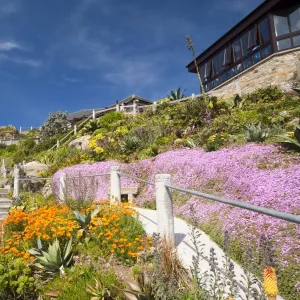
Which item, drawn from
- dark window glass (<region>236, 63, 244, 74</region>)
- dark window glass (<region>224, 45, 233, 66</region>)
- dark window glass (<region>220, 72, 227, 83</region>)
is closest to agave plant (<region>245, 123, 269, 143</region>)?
dark window glass (<region>236, 63, 244, 74</region>)

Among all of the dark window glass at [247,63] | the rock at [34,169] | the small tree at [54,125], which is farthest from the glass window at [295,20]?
the small tree at [54,125]

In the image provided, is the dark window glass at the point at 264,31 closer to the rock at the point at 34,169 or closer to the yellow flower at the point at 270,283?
the rock at the point at 34,169

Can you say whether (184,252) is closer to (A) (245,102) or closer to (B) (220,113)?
(B) (220,113)

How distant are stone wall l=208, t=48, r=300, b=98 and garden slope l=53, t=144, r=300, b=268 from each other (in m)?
12.4

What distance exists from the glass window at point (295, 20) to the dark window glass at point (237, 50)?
14.8 feet

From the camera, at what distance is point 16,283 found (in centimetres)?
394

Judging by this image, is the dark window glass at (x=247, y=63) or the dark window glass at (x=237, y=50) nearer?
the dark window glass at (x=247, y=63)

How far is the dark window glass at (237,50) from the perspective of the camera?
23.7 meters

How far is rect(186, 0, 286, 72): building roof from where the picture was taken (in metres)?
20.5

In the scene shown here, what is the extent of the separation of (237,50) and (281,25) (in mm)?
4289

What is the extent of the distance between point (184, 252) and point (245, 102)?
591 inches

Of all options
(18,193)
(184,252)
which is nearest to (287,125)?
(184,252)

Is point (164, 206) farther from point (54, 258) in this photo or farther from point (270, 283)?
point (270, 283)

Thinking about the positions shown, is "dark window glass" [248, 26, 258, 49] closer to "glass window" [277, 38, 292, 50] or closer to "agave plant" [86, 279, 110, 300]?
"glass window" [277, 38, 292, 50]
